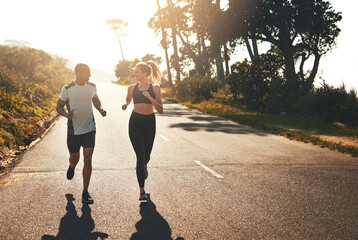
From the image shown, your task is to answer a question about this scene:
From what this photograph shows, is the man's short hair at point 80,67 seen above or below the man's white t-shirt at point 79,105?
above

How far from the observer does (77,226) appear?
427 cm

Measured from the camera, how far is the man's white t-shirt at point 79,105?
5.09 m

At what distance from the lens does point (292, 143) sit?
10766mm

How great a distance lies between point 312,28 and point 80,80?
20.1 m

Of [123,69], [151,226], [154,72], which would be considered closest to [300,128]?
[154,72]

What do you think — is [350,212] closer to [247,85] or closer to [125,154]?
[125,154]

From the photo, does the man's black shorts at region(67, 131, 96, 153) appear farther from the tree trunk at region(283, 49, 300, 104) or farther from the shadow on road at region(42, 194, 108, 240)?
the tree trunk at region(283, 49, 300, 104)

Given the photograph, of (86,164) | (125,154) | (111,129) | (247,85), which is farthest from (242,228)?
(247,85)

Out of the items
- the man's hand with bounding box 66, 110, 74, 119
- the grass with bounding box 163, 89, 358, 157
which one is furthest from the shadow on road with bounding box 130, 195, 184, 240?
the grass with bounding box 163, 89, 358, 157

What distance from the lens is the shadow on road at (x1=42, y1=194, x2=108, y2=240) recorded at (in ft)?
13.0

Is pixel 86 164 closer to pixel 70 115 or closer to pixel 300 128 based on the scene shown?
pixel 70 115

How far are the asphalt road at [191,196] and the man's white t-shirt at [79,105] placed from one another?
1.16m

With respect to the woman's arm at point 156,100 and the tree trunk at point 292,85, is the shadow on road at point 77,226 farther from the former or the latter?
the tree trunk at point 292,85

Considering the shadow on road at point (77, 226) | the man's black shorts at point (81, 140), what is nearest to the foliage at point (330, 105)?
the man's black shorts at point (81, 140)
